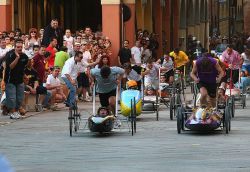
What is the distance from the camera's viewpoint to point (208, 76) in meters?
18.6

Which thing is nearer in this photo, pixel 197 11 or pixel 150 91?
pixel 150 91

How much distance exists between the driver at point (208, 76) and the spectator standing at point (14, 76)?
4.62 m

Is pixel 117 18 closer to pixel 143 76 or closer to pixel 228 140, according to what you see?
pixel 143 76

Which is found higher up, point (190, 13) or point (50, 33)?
point (190, 13)

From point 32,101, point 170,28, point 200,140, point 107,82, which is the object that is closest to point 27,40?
point 32,101

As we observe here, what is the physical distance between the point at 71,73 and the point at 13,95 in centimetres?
357

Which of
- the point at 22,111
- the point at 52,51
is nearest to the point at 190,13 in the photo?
the point at 52,51

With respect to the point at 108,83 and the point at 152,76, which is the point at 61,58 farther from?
the point at 108,83

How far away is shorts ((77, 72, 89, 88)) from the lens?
27.2 m

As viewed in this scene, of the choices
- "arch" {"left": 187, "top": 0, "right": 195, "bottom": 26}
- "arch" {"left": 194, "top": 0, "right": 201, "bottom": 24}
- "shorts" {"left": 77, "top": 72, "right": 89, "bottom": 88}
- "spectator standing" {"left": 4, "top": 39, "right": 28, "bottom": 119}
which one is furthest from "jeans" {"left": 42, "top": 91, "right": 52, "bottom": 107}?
"arch" {"left": 194, "top": 0, "right": 201, "bottom": 24}

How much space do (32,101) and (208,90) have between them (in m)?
6.81

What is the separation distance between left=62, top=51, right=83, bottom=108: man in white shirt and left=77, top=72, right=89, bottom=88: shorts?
2104mm

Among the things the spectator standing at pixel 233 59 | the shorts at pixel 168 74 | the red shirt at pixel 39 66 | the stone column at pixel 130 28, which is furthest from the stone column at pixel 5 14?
the spectator standing at pixel 233 59

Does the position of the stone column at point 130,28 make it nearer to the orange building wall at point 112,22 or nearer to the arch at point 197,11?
the orange building wall at point 112,22
